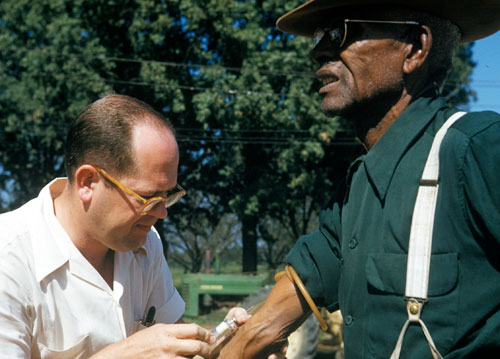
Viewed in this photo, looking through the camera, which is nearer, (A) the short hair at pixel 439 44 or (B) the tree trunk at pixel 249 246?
(A) the short hair at pixel 439 44

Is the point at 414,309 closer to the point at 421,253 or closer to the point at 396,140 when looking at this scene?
the point at 421,253

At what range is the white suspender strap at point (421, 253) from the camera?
1748 mm

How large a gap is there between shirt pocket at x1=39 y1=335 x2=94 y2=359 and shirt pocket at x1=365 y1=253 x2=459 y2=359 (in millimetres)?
1151

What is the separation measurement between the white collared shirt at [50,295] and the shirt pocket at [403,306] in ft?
3.63

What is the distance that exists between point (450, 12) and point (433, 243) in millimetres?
1024

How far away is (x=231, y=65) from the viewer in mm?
17719

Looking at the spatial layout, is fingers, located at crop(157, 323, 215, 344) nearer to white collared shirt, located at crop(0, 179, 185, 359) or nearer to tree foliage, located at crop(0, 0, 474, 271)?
white collared shirt, located at crop(0, 179, 185, 359)

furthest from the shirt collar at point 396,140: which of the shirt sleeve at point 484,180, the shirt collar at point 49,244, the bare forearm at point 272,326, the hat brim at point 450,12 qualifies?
the shirt collar at point 49,244

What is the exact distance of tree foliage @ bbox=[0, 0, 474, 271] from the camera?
16578 millimetres

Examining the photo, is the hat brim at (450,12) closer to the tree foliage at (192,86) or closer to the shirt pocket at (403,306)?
the shirt pocket at (403,306)

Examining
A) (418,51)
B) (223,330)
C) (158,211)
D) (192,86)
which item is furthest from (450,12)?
(192,86)

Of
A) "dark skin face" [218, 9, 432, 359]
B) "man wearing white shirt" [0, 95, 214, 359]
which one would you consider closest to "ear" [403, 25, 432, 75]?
"dark skin face" [218, 9, 432, 359]

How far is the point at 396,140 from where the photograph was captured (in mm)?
2047

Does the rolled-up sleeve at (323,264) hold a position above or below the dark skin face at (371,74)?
below
